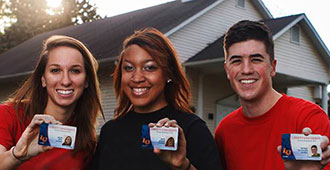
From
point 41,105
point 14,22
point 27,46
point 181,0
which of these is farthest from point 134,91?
point 14,22

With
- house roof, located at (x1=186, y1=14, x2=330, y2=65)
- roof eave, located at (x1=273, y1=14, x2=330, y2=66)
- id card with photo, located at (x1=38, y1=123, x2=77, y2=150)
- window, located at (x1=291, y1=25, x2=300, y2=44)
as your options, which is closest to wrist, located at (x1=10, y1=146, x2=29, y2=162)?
id card with photo, located at (x1=38, y1=123, x2=77, y2=150)

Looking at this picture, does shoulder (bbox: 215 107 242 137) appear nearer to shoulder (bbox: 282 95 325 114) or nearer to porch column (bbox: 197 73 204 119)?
shoulder (bbox: 282 95 325 114)

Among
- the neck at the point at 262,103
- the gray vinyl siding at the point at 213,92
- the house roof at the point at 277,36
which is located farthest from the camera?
the gray vinyl siding at the point at 213,92

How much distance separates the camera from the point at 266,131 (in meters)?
3.24

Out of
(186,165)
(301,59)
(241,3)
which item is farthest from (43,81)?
(241,3)

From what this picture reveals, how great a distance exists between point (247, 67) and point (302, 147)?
35.5 inches

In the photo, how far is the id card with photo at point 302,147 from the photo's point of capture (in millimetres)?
2557

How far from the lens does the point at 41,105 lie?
3566 mm

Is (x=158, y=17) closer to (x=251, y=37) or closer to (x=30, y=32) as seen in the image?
(x=251, y=37)

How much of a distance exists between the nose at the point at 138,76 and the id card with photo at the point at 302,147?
108 cm

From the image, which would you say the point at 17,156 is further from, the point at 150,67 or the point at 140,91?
the point at 150,67

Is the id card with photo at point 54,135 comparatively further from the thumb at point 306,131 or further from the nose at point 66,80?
the thumb at point 306,131

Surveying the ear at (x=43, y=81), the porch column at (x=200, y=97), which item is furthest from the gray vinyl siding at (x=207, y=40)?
the ear at (x=43, y=81)

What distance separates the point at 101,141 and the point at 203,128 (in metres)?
0.90
